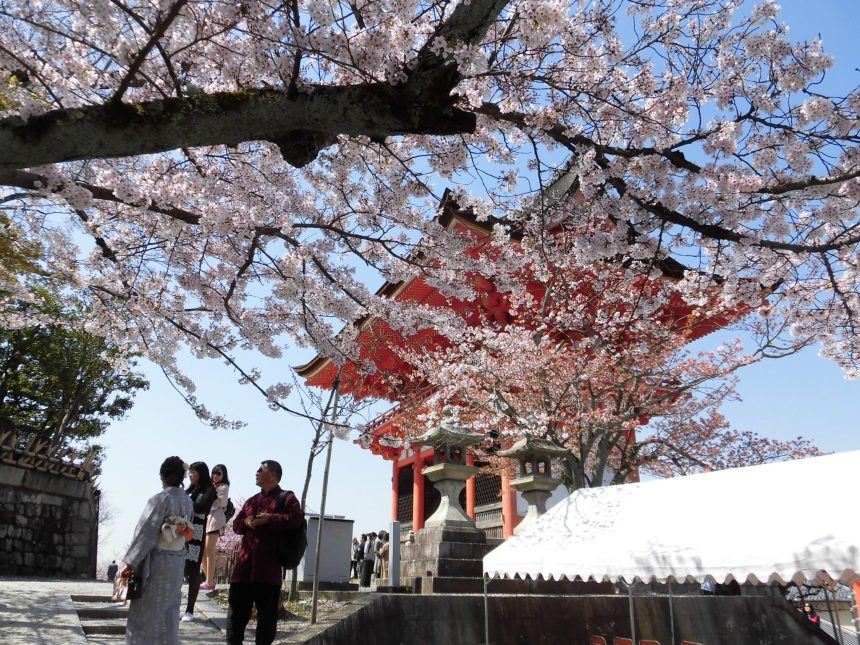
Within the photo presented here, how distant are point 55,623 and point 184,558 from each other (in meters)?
1.80

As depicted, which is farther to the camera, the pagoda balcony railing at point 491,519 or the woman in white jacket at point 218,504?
the pagoda balcony railing at point 491,519

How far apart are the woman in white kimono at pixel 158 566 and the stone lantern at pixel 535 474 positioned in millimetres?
5395

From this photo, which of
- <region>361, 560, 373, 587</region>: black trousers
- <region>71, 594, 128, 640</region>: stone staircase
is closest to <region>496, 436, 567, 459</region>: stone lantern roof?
<region>71, 594, 128, 640</region>: stone staircase

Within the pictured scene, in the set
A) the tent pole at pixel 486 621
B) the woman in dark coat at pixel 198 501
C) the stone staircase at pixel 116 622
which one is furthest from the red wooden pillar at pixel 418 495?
the woman in dark coat at pixel 198 501

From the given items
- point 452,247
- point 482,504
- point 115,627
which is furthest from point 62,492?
point 452,247

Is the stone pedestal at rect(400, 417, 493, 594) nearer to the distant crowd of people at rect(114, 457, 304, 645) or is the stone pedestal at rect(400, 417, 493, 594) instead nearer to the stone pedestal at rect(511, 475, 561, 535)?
the stone pedestal at rect(511, 475, 561, 535)

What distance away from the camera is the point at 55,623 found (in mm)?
4883

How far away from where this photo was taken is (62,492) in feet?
53.7

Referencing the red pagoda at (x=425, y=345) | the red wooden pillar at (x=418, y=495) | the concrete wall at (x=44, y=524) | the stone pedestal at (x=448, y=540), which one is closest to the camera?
the stone pedestal at (x=448, y=540)

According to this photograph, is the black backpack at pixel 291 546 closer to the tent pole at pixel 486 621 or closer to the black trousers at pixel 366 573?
the tent pole at pixel 486 621

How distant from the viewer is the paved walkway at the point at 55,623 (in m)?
4.23

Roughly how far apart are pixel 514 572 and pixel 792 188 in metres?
3.98

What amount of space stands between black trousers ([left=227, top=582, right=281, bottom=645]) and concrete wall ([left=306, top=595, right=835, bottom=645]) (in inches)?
24.1

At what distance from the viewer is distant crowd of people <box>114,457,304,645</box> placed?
12.7 feet
